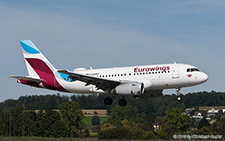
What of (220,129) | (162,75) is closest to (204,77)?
(162,75)

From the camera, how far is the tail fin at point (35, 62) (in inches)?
2621

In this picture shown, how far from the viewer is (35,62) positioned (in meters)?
68.2

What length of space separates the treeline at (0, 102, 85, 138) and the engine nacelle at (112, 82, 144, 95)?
68.5 m

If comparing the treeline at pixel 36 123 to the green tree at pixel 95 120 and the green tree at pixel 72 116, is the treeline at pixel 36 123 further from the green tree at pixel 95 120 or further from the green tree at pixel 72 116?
the green tree at pixel 95 120

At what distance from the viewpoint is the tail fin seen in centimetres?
6656

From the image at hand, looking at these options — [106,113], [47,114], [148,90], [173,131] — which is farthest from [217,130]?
[148,90]

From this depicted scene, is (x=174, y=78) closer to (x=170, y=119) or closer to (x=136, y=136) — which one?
(x=136, y=136)

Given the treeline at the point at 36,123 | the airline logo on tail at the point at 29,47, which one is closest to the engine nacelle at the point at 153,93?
the airline logo on tail at the point at 29,47

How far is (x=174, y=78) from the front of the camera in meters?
58.3

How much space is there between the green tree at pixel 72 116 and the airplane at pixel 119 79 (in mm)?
81414

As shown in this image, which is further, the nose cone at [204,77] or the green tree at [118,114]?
the green tree at [118,114]

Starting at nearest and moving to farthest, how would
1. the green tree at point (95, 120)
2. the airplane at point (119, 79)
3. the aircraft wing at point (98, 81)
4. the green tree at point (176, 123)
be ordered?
the airplane at point (119, 79), the aircraft wing at point (98, 81), the green tree at point (176, 123), the green tree at point (95, 120)

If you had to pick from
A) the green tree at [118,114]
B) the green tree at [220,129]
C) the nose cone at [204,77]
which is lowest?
the green tree at [220,129]

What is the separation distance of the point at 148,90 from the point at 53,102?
81517 mm
